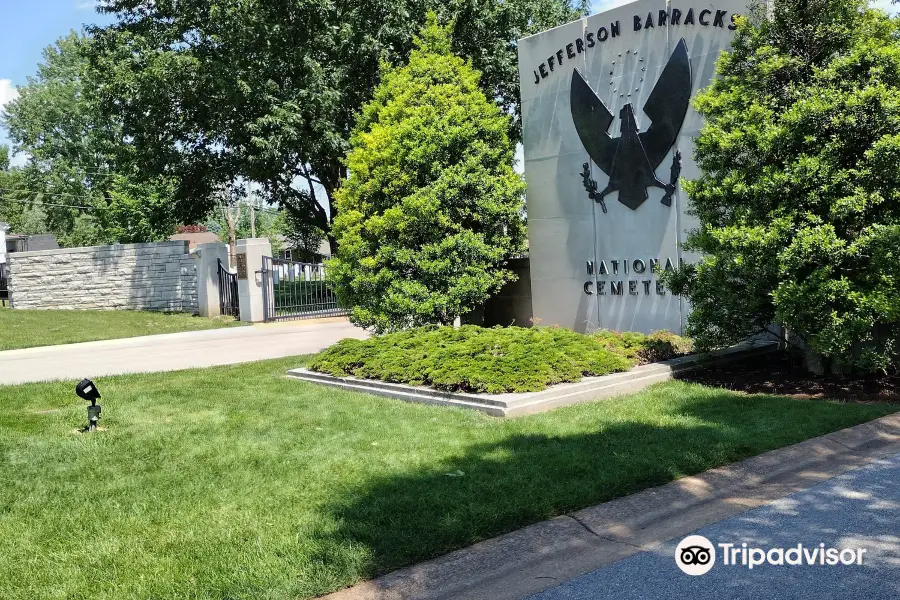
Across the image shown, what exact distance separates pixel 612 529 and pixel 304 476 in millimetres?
2221

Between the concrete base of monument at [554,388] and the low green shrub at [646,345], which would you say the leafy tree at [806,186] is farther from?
the low green shrub at [646,345]

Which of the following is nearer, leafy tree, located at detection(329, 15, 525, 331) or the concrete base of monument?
the concrete base of monument

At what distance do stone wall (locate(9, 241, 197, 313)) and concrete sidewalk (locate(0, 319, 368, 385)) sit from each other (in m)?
4.94

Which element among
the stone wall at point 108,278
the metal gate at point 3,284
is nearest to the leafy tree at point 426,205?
the stone wall at point 108,278

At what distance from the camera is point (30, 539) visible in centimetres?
429

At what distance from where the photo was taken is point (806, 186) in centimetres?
721

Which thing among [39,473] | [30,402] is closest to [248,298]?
[30,402]

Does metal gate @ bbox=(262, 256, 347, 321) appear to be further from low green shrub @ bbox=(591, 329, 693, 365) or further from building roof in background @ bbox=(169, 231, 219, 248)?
building roof in background @ bbox=(169, 231, 219, 248)

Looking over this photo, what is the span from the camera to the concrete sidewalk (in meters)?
11.6

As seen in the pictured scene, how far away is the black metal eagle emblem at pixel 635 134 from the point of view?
992 cm

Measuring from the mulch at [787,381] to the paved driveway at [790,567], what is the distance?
2901mm

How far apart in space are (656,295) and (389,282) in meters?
3.80

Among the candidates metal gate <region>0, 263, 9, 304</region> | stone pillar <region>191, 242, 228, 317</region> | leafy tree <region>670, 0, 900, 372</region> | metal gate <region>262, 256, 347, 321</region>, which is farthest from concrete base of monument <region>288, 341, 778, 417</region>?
metal gate <region>0, 263, 9, 304</region>

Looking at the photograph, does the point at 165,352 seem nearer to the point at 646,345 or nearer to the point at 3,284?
the point at 646,345
